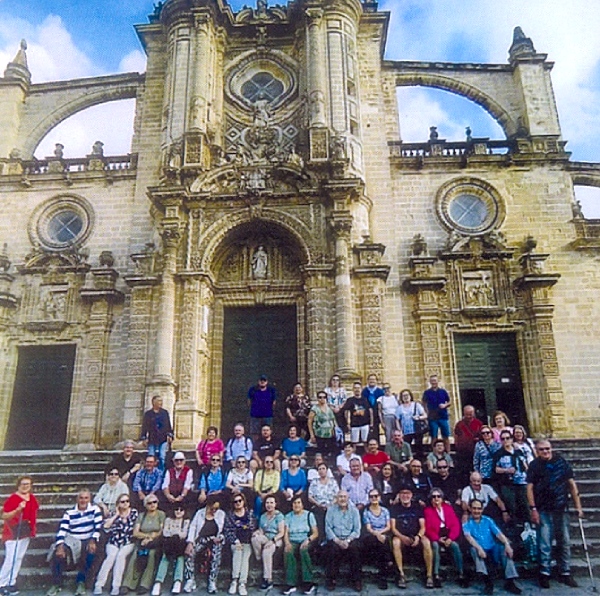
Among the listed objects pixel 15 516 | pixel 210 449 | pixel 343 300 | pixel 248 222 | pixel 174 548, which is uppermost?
pixel 248 222

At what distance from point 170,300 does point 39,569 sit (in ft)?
27.5

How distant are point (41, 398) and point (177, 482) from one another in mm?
9434

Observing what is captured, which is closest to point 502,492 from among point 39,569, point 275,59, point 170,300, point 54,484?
point 39,569

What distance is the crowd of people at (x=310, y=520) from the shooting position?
315 inches

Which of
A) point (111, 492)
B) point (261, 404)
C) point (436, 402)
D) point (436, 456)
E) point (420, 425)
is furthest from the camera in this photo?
point (261, 404)

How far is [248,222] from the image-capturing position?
1698cm

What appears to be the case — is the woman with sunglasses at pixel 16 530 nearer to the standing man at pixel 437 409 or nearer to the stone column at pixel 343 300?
the standing man at pixel 437 409

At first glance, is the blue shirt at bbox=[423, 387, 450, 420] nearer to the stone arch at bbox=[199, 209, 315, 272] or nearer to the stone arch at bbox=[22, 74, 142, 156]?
the stone arch at bbox=[199, 209, 315, 272]

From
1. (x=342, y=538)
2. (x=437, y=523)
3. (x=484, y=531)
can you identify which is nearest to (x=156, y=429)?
(x=342, y=538)

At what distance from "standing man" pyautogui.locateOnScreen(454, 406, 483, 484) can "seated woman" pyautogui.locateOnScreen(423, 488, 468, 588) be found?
166 centimetres

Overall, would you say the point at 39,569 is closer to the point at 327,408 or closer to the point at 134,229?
the point at 327,408

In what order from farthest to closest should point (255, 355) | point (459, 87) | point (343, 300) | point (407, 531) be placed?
point (459, 87) < point (255, 355) < point (343, 300) < point (407, 531)

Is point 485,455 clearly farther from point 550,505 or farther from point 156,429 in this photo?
point 156,429

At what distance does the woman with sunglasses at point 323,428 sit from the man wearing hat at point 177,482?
2.53m
